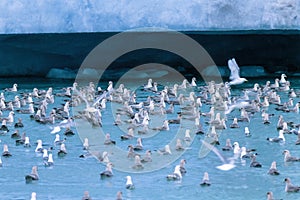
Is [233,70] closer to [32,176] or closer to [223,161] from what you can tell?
[223,161]

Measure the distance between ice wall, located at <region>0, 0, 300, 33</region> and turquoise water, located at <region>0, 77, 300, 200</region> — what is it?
223 inches

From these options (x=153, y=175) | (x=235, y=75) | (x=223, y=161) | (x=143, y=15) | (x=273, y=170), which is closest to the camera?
(x=273, y=170)

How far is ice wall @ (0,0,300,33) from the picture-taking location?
2339 centimetres

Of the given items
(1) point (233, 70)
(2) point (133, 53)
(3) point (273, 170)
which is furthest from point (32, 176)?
(2) point (133, 53)

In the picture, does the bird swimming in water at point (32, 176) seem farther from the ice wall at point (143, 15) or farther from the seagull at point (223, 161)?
the ice wall at point (143, 15)

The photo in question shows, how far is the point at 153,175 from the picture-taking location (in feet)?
48.3

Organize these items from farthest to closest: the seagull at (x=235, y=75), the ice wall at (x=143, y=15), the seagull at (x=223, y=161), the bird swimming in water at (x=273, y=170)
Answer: the seagull at (x=235, y=75)
the ice wall at (x=143, y=15)
the seagull at (x=223, y=161)
the bird swimming in water at (x=273, y=170)

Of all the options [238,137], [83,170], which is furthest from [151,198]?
[238,137]

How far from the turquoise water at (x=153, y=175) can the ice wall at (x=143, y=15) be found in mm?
5676

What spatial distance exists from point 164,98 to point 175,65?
524 cm

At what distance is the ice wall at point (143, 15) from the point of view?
23.4 meters

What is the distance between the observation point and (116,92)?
886 inches

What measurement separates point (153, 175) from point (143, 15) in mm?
9382

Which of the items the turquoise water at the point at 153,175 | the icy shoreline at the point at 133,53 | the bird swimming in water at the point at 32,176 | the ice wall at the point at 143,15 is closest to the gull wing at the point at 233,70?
the ice wall at the point at 143,15
